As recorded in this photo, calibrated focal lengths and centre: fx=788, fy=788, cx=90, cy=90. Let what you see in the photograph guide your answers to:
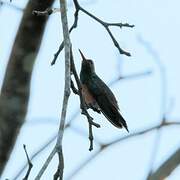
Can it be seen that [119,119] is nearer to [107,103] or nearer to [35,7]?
[107,103]

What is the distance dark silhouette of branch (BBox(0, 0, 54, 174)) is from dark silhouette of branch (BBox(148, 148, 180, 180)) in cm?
176

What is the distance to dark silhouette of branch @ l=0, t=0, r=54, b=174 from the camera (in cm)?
437

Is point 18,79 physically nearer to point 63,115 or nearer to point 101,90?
point 101,90

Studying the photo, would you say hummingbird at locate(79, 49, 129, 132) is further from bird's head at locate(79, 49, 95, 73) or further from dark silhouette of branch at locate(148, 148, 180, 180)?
dark silhouette of branch at locate(148, 148, 180, 180)

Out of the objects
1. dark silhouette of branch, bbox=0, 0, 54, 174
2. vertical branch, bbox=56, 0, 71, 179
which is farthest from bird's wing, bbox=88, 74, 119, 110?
dark silhouette of branch, bbox=0, 0, 54, 174

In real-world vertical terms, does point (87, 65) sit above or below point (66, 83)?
below

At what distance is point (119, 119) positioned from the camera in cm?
316

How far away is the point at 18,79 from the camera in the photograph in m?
4.45

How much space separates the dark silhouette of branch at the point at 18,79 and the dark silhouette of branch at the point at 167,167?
1.76 metres

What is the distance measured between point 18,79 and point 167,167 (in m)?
1.96

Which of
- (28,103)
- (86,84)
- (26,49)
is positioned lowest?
(28,103)

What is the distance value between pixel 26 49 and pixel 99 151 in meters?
1.18

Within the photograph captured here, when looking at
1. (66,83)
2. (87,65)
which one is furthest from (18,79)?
(66,83)

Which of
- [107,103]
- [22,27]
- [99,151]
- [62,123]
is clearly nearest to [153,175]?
[62,123]
